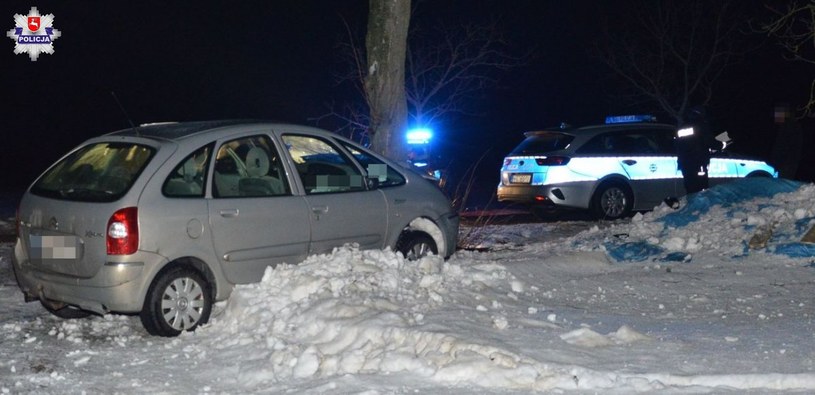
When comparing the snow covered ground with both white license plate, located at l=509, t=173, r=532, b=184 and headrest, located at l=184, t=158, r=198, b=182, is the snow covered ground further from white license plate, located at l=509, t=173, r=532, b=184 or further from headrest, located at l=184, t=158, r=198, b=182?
white license plate, located at l=509, t=173, r=532, b=184

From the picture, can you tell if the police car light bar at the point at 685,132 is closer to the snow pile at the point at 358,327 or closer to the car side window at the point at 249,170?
the snow pile at the point at 358,327

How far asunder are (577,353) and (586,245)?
185 inches

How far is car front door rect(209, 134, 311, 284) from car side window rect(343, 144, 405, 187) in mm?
976

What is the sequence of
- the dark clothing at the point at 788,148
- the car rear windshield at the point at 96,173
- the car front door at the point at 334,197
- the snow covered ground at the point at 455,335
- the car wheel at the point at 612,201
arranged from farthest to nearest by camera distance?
the car wheel at the point at 612,201, the dark clothing at the point at 788,148, the car front door at the point at 334,197, the car rear windshield at the point at 96,173, the snow covered ground at the point at 455,335

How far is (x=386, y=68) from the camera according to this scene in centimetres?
1059

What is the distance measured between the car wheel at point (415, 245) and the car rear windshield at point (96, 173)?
2.50 meters

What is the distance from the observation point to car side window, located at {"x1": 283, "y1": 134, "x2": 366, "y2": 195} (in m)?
7.59

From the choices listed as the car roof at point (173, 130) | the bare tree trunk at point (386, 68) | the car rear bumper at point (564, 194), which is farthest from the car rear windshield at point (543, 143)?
the car roof at point (173, 130)

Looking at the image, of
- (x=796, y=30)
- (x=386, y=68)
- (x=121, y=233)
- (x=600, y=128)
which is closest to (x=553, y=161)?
(x=600, y=128)

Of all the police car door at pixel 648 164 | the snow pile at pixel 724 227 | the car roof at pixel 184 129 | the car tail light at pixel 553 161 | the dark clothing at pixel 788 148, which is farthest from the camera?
the police car door at pixel 648 164

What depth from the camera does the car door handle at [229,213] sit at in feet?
22.2

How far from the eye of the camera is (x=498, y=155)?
37.6m

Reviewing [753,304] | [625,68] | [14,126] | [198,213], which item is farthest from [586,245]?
[14,126]

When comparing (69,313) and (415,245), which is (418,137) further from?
(69,313)
